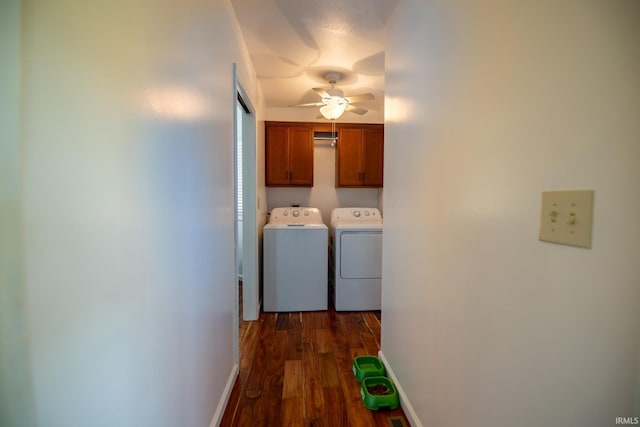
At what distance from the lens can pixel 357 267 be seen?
2.96m

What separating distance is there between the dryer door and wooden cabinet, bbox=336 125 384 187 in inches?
32.8

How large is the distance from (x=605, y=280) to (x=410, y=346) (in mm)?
1122

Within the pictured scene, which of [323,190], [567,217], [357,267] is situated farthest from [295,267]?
[567,217]

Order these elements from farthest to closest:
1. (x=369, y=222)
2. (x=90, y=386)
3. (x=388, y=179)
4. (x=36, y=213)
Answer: (x=369, y=222), (x=388, y=179), (x=90, y=386), (x=36, y=213)

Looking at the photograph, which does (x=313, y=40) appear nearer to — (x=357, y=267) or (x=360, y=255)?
(x=360, y=255)

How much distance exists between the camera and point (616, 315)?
53 cm

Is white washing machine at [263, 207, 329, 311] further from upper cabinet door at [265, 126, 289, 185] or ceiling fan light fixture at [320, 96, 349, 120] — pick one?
ceiling fan light fixture at [320, 96, 349, 120]

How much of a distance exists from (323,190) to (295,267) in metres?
1.26

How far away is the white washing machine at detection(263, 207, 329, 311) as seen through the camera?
9.52 ft

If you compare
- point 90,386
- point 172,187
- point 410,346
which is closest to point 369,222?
point 410,346

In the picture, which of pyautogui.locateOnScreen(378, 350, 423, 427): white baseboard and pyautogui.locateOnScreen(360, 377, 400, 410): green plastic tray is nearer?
pyautogui.locateOnScreen(378, 350, 423, 427): white baseboard

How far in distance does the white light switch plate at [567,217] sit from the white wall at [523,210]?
0.06ft

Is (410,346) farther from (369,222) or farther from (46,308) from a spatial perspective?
(369,222)

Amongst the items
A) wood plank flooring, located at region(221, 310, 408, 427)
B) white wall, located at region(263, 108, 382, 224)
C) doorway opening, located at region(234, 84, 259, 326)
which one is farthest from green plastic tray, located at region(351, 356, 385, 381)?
white wall, located at region(263, 108, 382, 224)
